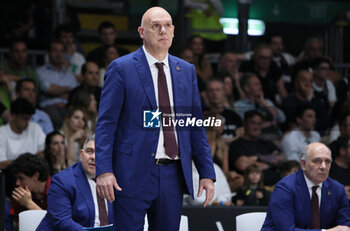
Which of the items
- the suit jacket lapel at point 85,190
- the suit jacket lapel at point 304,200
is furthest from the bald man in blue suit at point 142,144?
the suit jacket lapel at point 304,200

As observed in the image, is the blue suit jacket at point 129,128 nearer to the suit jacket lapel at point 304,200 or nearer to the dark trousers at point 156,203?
the dark trousers at point 156,203

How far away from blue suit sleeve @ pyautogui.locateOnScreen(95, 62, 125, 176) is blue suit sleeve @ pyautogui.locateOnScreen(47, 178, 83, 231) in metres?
1.40

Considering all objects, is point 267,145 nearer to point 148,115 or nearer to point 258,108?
point 258,108

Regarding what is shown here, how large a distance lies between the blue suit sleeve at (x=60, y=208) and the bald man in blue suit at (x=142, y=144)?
1.27 meters

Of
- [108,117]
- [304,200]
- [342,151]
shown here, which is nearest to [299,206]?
[304,200]

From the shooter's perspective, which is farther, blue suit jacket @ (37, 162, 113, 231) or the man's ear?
the man's ear

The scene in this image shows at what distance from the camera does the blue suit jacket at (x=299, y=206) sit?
15.7 feet

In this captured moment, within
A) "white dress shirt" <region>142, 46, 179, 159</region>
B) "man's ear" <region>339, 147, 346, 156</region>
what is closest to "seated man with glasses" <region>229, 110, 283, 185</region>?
"man's ear" <region>339, 147, 346, 156</region>

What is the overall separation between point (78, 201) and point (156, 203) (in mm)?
1514

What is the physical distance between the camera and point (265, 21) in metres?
8.37

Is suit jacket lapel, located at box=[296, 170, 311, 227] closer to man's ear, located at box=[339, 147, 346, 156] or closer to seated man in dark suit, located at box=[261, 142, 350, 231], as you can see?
seated man in dark suit, located at box=[261, 142, 350, 231]

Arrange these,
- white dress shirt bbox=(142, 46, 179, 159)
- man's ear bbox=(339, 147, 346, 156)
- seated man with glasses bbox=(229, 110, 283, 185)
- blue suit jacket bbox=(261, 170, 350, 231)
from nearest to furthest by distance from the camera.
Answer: white dress shirt bbox=(142, 46, 179, 159)
blue suit jacket bbox=(261, 170, 350, 231)
man's ear bbox=(339, 147, 346, 156)
seated man with glasses bbox=(229, 110, 283, 185)

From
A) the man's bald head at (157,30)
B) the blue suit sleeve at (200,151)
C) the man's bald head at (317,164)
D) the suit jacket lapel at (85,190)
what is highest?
the man's bald head at (157,30)

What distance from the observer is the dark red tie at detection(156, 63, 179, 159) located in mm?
3439
